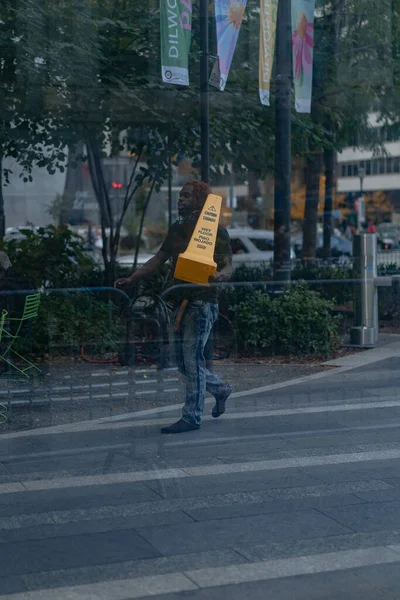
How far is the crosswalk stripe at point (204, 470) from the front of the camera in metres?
6.30

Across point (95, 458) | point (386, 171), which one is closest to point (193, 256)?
point (95, 458)

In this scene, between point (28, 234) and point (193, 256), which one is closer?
point (193, 256)

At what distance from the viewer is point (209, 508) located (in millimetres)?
5723

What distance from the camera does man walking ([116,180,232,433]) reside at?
7543 mm

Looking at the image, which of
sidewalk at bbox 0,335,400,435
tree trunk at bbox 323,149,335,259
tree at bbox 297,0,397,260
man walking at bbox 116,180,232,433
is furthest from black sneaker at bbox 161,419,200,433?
tree trunk at bbox 323,149,335,259

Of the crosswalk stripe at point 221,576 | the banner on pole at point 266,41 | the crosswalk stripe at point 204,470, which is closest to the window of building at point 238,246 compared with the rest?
the banner on pole at point 266,41

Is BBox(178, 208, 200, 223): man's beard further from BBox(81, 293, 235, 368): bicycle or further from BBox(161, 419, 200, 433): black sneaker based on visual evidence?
BBox(81, 293, 235, 368): bicycle

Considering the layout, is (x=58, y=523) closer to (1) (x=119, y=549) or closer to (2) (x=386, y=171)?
(1) (x=119, y=549)

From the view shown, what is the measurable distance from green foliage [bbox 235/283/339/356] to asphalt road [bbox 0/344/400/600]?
307 cm

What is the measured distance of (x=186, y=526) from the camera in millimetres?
5344

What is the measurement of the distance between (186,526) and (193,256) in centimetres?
264

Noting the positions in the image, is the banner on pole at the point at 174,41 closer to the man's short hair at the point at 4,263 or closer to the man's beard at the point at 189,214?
the man's short hair at the point at 4,263

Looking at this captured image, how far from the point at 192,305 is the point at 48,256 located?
704 cm

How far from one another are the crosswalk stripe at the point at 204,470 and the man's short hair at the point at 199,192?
2166 mm
